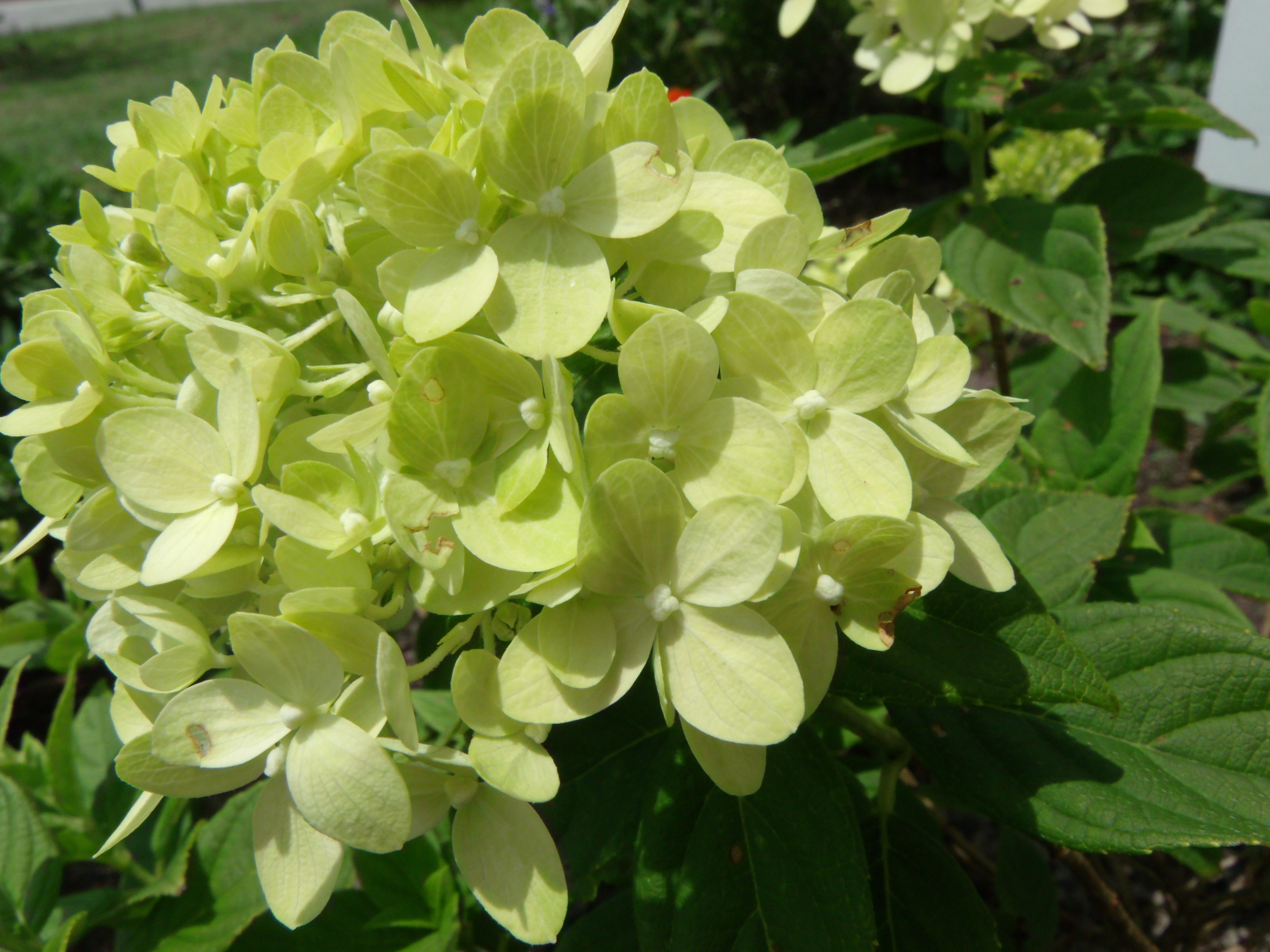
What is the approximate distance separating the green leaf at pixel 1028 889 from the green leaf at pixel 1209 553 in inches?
22.3

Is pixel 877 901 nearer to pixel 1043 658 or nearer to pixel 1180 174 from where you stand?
pixel 1043 658

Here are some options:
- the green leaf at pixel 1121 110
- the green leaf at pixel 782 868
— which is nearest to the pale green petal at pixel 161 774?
the green leaf at pixel 782 868

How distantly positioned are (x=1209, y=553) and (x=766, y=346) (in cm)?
138

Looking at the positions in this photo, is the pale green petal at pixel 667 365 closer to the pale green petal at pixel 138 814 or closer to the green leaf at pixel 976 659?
the green leaf at pixel 976 659

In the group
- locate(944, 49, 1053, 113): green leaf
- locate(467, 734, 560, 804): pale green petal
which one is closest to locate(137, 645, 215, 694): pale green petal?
locate(467, 734, 560, 804): pale green petal

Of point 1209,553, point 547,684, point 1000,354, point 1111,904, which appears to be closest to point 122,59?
point 1000,354

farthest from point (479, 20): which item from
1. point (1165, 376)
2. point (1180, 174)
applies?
point (1165, 376)

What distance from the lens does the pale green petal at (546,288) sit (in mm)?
599

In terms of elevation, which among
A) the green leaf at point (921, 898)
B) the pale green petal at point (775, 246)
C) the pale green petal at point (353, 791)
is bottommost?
the green leaf at point (921, 898)

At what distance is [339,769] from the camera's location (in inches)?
22.6

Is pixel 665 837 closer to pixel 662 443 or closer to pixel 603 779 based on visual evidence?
pixel 603 779

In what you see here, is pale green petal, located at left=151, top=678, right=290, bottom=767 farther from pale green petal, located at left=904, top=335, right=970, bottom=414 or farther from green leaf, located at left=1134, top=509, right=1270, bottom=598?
green leaf, located at left=1134, top=509, right=1270, bottom=598

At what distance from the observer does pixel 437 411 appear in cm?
58

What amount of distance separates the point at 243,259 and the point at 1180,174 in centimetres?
191
